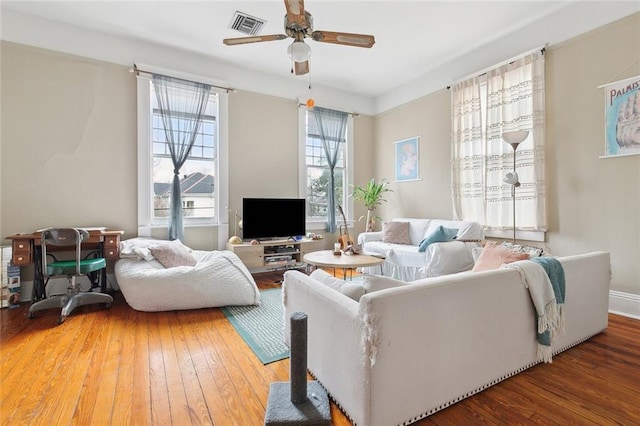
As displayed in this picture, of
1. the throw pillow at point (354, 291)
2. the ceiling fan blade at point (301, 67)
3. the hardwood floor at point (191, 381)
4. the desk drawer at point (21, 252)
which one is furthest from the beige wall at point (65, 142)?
the throw pillow at point (354, 291)

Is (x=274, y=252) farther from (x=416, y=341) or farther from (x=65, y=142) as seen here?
(x=416, y=341)

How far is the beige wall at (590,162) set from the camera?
2.79m

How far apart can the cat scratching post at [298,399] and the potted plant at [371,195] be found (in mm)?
3920

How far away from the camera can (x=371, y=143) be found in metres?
5.88

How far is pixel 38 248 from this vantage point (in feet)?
10.3

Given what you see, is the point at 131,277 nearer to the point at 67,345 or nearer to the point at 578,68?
the point at 67,345

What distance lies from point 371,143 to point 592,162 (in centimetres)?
347

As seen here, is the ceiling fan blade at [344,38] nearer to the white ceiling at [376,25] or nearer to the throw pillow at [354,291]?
the white ceiling at [376,25]

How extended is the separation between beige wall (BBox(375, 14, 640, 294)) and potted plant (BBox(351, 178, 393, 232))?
249 centimetres

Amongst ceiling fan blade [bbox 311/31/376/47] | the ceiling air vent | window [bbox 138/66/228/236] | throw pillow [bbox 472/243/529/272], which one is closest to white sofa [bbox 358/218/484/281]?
throw pillow [bbox 472/243/529/272]

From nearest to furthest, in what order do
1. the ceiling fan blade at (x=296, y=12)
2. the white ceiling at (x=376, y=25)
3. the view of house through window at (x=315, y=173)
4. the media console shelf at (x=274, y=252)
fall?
the ceiling fan blade at (x=296, y=12) < the white ceiling at (x=376, y=25) < the media console shelf at (x=274, y=252) < the view of house through window at (x=315, y=173)

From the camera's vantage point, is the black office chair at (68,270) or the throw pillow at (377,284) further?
the black office chair at (68,270)

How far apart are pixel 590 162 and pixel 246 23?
397 cm

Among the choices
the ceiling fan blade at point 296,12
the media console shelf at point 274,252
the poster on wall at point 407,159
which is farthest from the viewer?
the poster on wall at point 407,159
